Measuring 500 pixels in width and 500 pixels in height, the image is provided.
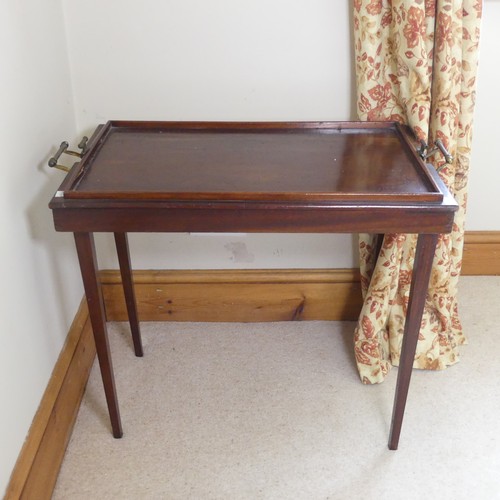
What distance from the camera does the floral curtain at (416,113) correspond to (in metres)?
1.57

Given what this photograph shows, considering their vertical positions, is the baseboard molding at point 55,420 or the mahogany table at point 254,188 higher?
the mahogany table at point 254,188

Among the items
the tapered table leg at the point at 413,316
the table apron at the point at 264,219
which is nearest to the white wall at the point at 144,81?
the table apron at the point at 264,219

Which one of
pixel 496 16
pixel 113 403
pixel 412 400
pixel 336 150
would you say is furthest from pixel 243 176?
pixel 496 16

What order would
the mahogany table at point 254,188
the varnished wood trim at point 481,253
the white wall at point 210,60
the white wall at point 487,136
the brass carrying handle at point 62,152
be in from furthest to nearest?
the varnished wood trim at point 481,253 < the white wall at point 487,136 < the white wall at point 210,60 < the brass carrying handle at point 62,152 < the mahogany table at point 254,188

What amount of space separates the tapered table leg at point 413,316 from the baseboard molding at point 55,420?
834 millimetres

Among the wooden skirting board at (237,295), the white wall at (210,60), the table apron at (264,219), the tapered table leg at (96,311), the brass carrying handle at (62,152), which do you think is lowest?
the wooden skirting board at (237,295)

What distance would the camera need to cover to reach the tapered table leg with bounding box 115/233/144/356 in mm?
1783

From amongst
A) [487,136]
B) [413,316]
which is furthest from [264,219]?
[487,136]

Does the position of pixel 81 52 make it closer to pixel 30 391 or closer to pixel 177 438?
pixel 30 391

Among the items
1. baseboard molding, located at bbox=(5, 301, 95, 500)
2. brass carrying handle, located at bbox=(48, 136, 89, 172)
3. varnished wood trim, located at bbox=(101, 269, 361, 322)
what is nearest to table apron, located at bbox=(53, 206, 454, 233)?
brass carrying handle, located at bbox=(48, 136, 89, 172)

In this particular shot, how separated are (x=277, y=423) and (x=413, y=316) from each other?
50 cm

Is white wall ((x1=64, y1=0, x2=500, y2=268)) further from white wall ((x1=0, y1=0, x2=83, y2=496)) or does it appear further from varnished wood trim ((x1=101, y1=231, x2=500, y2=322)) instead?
varnished wood trim ((x1=101, y1=231, x2=500, y2=322))

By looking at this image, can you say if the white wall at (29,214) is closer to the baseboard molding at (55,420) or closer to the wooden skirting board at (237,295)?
the baseboard molding at (55,420)

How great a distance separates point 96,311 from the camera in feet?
4.84
